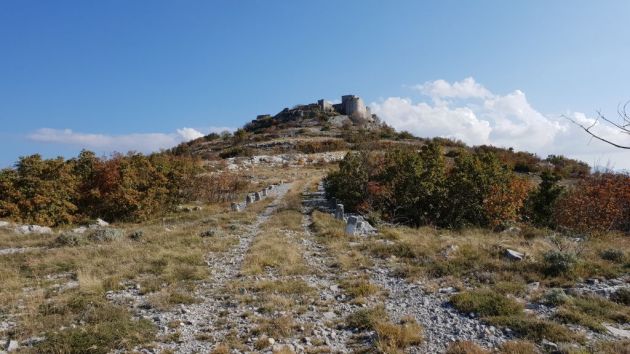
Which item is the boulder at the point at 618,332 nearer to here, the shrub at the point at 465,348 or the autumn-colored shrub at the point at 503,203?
the shrub at the point at 465,348

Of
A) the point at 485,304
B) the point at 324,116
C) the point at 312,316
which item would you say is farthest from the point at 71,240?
the point at 324,116

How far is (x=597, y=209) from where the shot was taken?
60.2ft

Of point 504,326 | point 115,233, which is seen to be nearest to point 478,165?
point 504,326

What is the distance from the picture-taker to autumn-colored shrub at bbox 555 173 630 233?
18.1 metres

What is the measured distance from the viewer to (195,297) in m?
9.14

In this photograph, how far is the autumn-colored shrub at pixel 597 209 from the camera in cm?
1808

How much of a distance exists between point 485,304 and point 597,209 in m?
14.2

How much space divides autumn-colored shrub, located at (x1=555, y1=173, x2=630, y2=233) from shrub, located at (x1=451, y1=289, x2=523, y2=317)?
12.1 meters

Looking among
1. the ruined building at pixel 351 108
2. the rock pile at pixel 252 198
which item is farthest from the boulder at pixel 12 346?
the ruined building at pixel 351 108

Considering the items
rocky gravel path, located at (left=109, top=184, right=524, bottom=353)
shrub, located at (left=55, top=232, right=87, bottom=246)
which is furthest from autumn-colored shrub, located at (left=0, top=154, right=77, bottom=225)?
rocky gravel path, located at (left=109, top=184, right=524, bottom=353)

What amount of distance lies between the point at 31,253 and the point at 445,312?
13.1 m

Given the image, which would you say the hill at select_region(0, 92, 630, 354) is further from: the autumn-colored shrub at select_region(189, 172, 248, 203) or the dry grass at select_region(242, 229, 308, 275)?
the autumn-colored shrub at select_region(189, 172, 248, 203)

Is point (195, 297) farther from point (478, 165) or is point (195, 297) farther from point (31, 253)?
point (478, 165)

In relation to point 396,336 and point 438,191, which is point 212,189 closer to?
point 438,191
